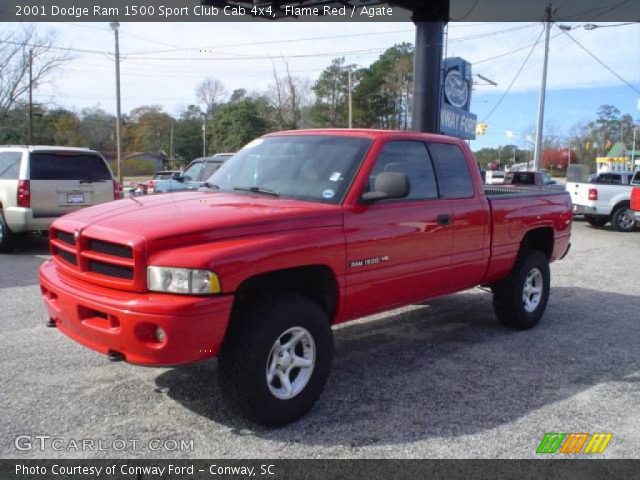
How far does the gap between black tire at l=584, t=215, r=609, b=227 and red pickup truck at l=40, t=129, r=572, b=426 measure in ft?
45.9

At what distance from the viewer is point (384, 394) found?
4176 millimetres

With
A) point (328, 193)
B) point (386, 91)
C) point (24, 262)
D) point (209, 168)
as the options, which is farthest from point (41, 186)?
point (386, 91)

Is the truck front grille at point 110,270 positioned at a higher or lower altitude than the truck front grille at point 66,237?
lower

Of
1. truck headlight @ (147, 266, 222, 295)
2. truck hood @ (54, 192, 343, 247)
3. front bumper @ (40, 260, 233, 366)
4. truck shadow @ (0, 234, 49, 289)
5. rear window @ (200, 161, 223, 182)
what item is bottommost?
truck shadow @ (0, 234, 49, 289)

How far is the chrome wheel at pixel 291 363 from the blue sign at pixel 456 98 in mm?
8992

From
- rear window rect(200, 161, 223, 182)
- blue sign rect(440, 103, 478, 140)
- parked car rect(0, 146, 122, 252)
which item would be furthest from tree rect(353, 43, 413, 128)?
parked car rect(0, 146, 122, 252)

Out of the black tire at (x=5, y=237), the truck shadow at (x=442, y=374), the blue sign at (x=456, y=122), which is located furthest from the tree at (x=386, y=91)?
the truck shadow at (x=442, y=374)

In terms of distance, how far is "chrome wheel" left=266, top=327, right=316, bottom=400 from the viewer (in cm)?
354

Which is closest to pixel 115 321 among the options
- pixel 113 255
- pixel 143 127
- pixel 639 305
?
pixel 113 255

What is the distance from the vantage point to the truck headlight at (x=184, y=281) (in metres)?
3.13

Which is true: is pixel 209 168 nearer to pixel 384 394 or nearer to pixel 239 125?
pixel 384 394

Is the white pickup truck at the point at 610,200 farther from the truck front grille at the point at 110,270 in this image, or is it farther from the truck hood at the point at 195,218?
the truck front grille at the point at 110,270

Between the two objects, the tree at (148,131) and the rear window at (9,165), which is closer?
the rear window at (9,165)

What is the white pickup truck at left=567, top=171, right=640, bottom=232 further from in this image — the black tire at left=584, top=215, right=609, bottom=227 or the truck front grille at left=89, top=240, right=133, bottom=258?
the truck front grille at left=89, top=240, right=133, bottom=258
